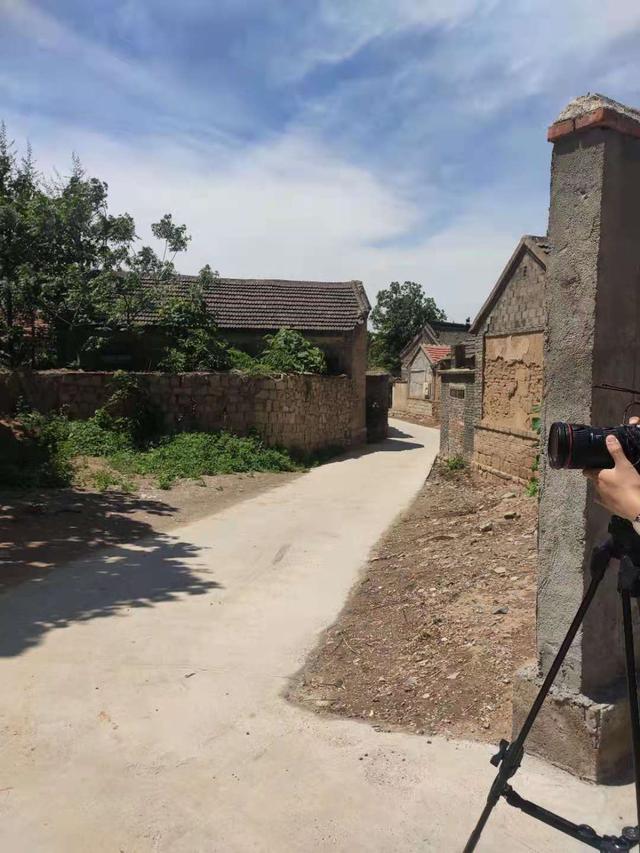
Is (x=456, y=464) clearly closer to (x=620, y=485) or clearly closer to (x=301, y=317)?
(x=301, y=317)

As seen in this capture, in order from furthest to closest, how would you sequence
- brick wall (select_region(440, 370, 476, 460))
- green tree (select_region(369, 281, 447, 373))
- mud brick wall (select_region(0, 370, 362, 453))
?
1. green tree (select_region(369, 281, 447, 373))
2. mud brick wall (select_region(0, 370, 362, 453))
3. brick wall (select_region(440, 370, 476, 460))

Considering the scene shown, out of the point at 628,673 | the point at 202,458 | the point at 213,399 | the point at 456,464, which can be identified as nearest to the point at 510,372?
the point at 456,464

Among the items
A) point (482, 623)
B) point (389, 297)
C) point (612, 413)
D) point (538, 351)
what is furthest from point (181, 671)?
point (389, 297)

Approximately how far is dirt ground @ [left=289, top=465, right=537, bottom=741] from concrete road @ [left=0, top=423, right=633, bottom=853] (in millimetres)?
248

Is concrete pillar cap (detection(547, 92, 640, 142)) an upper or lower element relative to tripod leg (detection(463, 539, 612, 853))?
upper

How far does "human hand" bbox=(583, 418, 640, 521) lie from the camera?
200 centimetres

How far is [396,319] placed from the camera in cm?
4856

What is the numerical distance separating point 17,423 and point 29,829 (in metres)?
11.4

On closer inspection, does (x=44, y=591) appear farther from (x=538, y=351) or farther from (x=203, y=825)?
(x=538, y=351)

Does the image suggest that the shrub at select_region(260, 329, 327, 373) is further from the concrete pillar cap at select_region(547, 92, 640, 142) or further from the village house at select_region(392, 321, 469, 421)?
the concrete pillar cap at select_region(547, 92, 640, 142)

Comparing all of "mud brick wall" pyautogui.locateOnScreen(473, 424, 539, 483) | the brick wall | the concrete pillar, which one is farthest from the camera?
the brick wall

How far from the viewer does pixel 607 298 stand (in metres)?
3.06

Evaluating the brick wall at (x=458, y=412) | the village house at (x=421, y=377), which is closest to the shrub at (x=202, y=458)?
the brick wall at (x=458, y=412)

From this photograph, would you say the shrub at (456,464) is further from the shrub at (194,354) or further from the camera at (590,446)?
the camera at (590,446)
